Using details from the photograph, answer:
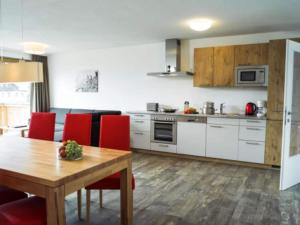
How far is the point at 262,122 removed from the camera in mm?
4211

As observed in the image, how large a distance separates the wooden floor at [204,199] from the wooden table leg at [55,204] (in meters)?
1.02

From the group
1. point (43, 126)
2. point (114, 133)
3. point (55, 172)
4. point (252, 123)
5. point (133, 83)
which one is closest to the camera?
point (55, 172)

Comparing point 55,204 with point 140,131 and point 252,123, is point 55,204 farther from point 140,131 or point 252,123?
point 140,131

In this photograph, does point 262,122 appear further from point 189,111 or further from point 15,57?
point 15,57

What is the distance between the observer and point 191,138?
483 cm

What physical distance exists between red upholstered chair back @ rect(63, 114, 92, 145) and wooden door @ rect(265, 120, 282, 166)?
3017 mm

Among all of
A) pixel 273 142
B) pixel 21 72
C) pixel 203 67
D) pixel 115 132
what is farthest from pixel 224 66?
pixel 21 72

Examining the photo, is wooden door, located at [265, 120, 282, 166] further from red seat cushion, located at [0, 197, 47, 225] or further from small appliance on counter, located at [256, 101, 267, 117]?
red seat cushion, located at [0, 197, 47, 225]

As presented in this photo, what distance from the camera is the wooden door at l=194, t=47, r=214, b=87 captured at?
4.77 meters

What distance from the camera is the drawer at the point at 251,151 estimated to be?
4.25 metres

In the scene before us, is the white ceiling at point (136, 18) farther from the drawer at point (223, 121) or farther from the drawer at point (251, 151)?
the drawer at point (251, 151)

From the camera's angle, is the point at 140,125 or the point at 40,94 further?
the point at 40,94

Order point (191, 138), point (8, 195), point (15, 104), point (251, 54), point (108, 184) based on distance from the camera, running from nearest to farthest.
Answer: point (8, 195), point (108, 184), point (251, 54), point (191, 138), point (15, 104)

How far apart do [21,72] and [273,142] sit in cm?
387
